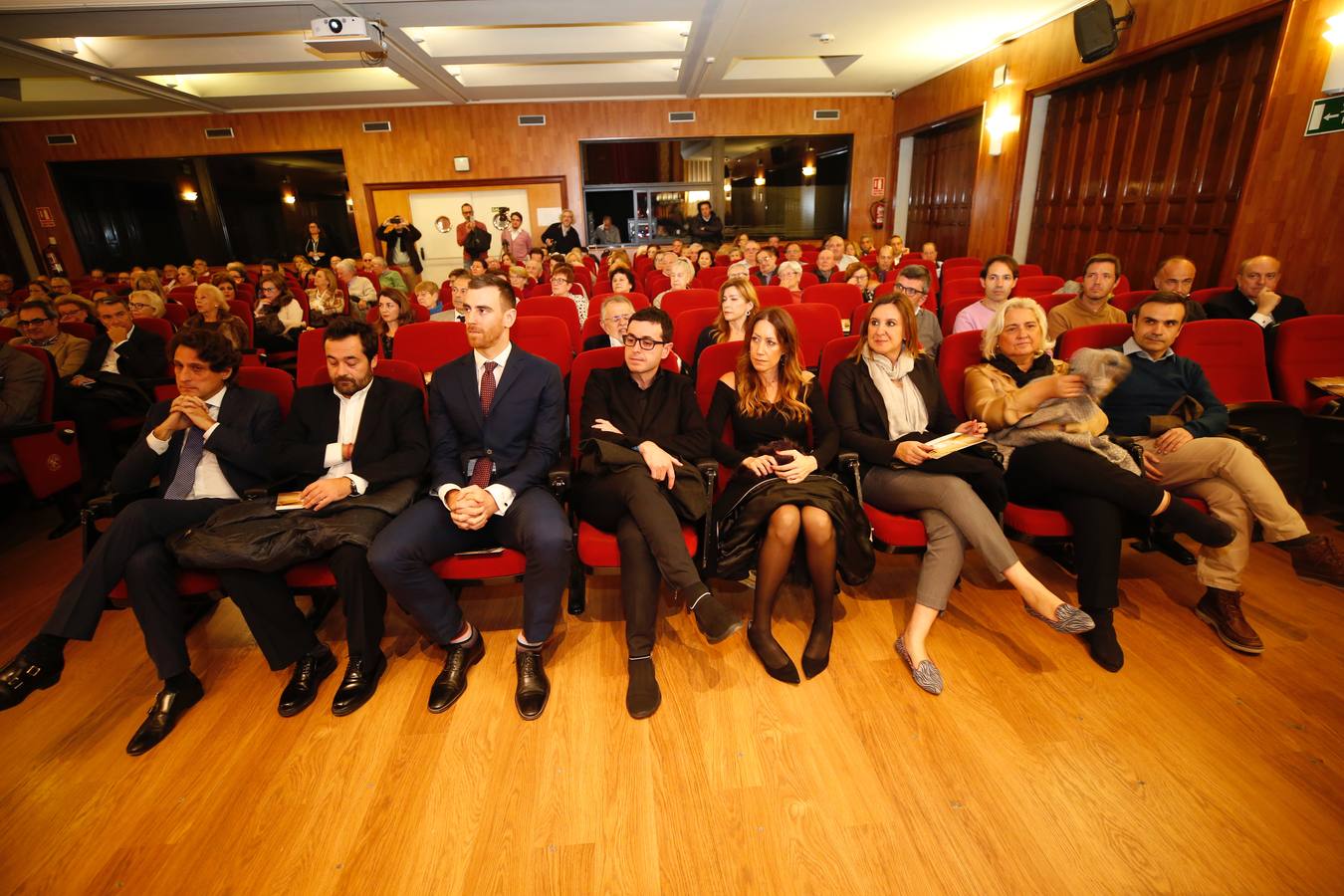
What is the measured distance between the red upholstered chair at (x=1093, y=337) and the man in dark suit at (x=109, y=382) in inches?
202

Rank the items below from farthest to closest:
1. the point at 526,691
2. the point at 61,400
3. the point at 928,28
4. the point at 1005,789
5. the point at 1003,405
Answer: the point at 928,28 < the point at 61,400 < the point at 1003,405 < the point at 526,691 < the point at 1005,789

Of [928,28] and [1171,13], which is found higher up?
[928,28]

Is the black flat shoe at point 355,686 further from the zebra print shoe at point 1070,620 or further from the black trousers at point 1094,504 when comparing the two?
the black trousers at point 1094,504

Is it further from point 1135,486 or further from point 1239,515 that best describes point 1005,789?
point 1239,515

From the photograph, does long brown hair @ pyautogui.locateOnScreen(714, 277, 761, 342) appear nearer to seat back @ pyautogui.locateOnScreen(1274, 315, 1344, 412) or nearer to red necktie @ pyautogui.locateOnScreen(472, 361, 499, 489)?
red necktie @ pyautogui.locateOnScreen(472, 361, 499, 489)

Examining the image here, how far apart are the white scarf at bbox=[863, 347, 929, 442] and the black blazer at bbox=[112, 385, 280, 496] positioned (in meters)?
2.38

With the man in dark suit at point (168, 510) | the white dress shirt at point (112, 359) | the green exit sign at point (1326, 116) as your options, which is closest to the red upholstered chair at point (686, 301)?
the man in dark suit at point (168, 510)

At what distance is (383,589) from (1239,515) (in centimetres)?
306

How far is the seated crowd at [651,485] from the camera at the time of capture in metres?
1.89

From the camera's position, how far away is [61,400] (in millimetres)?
3264

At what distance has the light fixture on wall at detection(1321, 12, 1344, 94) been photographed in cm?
361

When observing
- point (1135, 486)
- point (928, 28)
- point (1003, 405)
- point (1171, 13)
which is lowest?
point (1135, 486)

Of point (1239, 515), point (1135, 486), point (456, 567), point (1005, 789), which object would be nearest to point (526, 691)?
point (456, 567)

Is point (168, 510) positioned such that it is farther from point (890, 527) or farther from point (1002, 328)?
point (1002, 328)
